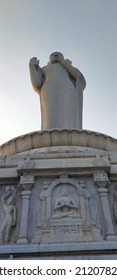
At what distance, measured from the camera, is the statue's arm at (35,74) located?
11.3 meters

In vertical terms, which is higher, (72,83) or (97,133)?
(72,83)

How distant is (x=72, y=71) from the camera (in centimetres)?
1157

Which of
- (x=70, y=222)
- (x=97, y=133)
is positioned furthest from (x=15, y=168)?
(x=97, y=133)

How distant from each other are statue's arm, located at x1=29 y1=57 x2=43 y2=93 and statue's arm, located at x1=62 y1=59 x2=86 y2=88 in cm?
101

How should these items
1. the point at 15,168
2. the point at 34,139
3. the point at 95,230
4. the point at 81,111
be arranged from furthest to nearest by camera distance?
the point at 81,111 → the point at 34,139 → the point at 15,168 → the point at 95,230

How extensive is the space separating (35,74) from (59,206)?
738cm

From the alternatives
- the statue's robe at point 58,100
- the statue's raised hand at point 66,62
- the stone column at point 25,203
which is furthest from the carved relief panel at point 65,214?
the statue's raised hand at point 66,62

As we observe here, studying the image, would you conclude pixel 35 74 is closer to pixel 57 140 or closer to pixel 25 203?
pixel 57 140

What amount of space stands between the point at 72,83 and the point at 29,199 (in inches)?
276

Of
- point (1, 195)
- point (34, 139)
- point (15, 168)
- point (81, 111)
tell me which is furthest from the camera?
point (81, 111)

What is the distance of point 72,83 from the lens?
11.4m

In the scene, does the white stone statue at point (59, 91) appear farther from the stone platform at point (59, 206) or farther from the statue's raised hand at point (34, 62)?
the stone platform at point (59, 206)

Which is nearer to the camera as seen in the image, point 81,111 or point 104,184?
point 104,184

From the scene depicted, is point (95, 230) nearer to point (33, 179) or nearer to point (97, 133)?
point (33, 179)
